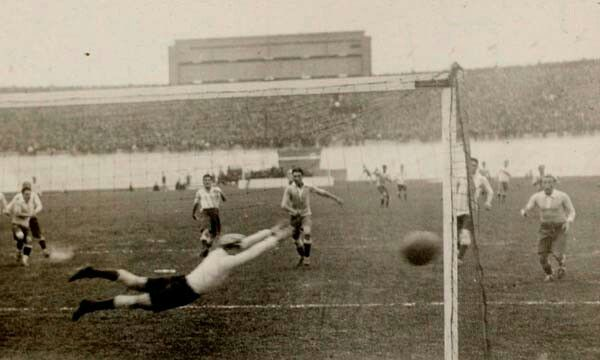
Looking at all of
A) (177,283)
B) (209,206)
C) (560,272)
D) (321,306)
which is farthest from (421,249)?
(209,206)

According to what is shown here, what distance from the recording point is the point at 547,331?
8633 millimetres

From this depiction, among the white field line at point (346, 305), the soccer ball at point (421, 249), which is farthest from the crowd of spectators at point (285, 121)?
the soccer ball at point (421, 249)

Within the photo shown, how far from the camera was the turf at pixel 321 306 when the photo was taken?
8305mm

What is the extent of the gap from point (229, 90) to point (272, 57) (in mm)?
49199

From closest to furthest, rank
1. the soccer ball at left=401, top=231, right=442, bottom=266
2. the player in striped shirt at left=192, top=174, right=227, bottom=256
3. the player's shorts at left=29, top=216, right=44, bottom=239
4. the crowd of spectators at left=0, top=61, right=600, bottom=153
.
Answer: the soccer ball at left=401, top=231, right=442, bottom=266 < the player in striped shirt at left=192, top=174, right=227, bottom=256 < the player's shorts at left=29, top=216, right=44, bottom=239 < the crowd of spectators at left=0, top=61, right=600, bottom=153

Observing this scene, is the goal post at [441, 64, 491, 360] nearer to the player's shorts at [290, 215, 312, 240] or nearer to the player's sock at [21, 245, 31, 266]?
the player's shorts at [290, 215, 312, 240]

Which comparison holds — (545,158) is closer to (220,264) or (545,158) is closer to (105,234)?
(105,234)

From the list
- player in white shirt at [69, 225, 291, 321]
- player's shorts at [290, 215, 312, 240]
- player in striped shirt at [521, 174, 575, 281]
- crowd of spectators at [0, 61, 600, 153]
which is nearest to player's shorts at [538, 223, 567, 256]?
player in striped shirt at [521, 174, 575, 281]

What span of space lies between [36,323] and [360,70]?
49.0 m

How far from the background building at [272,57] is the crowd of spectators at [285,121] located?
6.86 meters

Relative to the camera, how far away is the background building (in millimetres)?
56281

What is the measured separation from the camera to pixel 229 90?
848 centimetres

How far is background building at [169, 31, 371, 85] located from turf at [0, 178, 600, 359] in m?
37.4

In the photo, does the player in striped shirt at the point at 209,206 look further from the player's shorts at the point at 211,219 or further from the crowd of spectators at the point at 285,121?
the crowd of spectators at the point at 285,121
